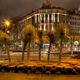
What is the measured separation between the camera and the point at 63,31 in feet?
187

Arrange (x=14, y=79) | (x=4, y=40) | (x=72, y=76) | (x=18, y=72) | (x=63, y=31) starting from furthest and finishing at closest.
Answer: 1. (x=4, y=40)
2. (x=63, y=31)
3. (x=18, y=72)
4. (x=72, y=76)
5. (x=14, y=79)

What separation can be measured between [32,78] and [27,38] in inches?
504

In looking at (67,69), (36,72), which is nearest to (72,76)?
(67,69)

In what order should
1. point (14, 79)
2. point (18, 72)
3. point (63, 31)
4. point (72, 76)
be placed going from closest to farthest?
point (14, 79) → point (72, 76) → point (18, 72) → point (63, 31)

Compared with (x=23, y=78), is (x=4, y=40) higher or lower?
higher

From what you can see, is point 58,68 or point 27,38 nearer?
point 58,68

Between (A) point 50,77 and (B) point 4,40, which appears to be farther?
(B) point 4,40

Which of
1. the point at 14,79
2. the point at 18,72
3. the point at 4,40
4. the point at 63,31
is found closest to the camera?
the point at 14,79

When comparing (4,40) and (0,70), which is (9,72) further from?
(4,40)

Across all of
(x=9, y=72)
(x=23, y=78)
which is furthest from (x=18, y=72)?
(x=23, y=78)

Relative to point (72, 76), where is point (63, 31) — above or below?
above

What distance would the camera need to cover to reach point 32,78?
47.3m

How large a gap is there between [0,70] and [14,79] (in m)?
9.33

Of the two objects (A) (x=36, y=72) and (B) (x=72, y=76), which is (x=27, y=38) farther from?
(B) (x=72, y=76)
